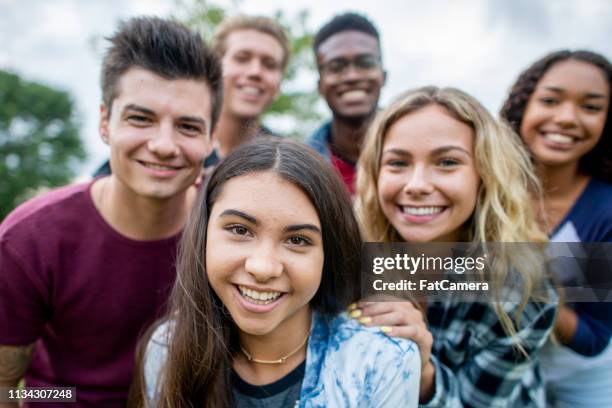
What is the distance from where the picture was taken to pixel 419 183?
2408 millimetres

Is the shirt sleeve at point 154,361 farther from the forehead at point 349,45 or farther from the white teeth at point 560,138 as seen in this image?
the forehead at point 349,45

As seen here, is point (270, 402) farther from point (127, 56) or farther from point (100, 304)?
point (127, 56)

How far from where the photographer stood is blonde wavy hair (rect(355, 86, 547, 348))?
8.23 feet

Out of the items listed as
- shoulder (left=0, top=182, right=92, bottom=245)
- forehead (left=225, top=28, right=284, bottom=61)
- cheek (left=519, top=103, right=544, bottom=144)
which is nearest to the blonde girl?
cheek (left=519, top=103, right=544, bottom=144)

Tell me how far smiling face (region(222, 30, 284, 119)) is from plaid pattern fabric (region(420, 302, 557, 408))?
9.89 ft

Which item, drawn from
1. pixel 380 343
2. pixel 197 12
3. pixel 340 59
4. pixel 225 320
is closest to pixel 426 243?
pixel 380 343

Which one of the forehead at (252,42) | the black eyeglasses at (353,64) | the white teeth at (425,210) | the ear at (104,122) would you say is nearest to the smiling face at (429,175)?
the white teeth at (425,210)

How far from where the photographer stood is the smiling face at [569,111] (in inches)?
118

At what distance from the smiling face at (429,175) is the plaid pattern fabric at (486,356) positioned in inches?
18.2

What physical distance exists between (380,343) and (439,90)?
1449 mm

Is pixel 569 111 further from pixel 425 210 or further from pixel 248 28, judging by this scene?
pixel 248 28

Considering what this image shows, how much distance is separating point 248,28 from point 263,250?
3593 mm

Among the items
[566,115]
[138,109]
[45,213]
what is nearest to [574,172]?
[566,115]

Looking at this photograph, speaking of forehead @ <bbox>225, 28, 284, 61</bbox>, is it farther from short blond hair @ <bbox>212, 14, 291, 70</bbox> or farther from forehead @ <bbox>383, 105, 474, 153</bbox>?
forehead @ <bbox>383, 105, 474, 153</bbox>
